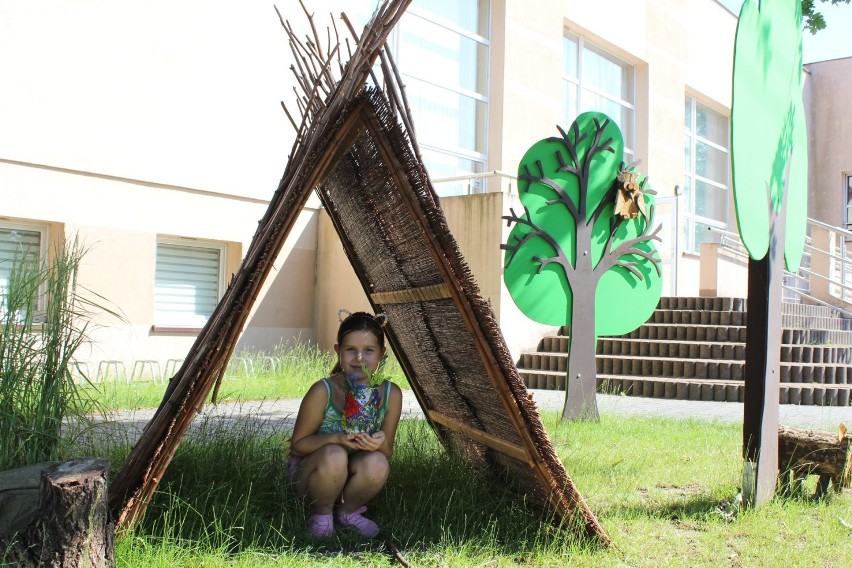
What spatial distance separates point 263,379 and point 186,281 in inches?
92.7

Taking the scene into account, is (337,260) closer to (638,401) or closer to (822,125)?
(638,401)

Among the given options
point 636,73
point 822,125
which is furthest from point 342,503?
point 822,125

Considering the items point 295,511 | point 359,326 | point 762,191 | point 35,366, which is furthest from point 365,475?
point 762,191

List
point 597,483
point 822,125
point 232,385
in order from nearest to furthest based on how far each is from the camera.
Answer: point 597,483 < point 232,385 < point 822,125

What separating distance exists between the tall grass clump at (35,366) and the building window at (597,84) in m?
13.4

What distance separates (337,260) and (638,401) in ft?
15.5

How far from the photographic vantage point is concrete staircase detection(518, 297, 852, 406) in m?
10.0

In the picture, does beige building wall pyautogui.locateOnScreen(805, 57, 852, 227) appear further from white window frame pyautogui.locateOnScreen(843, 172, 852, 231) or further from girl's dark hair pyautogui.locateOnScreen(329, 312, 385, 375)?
girl's dark hair pyautogui.locateOnScreen(329, 312, 385, 375)

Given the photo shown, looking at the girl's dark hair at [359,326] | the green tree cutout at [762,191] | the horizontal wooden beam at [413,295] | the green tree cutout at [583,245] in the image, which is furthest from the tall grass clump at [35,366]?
the green tree cutout at [583,245]

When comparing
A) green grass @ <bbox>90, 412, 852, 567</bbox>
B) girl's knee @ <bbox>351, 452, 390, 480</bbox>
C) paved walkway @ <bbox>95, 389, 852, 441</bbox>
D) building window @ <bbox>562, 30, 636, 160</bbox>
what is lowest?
green grass @ <bbox>90, 412, 852, 567</bbox>

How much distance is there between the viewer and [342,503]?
362 cm

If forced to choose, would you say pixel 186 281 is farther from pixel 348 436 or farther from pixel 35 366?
pixel 348 436

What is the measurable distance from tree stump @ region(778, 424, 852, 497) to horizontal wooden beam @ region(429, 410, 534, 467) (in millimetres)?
1696

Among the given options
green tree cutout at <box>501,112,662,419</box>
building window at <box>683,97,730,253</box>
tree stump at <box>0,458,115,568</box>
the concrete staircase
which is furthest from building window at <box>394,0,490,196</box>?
tree stump at <box>0,458,115,568</box>
